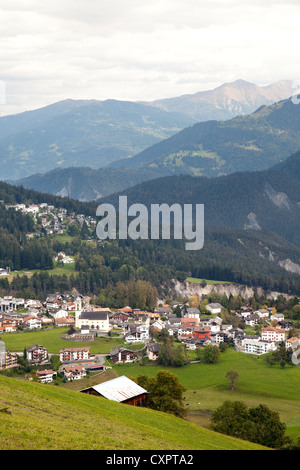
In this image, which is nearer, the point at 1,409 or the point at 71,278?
the point at 1,409

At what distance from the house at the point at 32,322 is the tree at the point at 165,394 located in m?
52.7

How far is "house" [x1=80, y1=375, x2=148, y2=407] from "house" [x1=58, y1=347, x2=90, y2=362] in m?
35.1

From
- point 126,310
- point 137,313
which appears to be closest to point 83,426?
point 137,313

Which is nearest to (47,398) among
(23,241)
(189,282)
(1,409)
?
(1,409)

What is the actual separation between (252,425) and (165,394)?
655 cm

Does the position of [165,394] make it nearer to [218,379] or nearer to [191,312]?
[218,379]

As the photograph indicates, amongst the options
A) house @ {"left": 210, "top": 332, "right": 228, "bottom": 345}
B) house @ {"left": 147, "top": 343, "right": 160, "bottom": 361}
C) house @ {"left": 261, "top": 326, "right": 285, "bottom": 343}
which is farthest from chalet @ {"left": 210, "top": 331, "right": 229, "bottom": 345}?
house @ {"left": 147, "top": 343, "right": 160, "bottom": 361}

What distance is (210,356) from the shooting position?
80.8 m

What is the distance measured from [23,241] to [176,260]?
4081 centimetres

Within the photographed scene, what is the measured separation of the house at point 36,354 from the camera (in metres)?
76.2

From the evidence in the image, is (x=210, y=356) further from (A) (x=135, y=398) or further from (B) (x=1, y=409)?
(B) (x=1, y=409)

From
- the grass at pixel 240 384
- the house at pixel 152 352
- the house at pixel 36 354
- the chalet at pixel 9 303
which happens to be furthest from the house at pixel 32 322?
the grass at pixel 240 384
